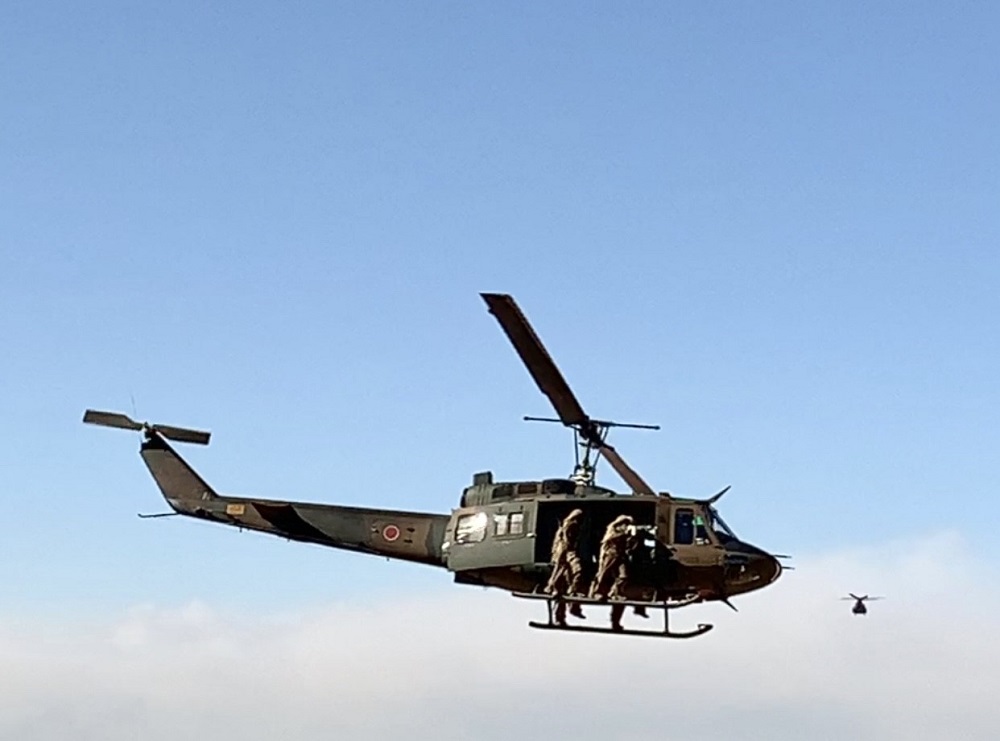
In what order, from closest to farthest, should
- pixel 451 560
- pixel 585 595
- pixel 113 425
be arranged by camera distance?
pixel 585 595 → pixel 451 560 → pixel 113 425

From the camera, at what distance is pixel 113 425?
177 feet

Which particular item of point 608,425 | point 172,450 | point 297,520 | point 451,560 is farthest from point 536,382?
point 172,450

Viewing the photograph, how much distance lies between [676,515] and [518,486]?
479 centimetres

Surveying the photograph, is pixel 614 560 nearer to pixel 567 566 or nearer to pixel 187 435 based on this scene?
pixel 567 566

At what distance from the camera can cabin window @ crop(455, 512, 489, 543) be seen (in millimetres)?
45156

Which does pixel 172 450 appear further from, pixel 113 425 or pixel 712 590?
pixel 712 590

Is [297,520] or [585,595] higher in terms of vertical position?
[297,520]

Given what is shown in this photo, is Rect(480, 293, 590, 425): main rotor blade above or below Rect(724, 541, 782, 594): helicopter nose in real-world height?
above

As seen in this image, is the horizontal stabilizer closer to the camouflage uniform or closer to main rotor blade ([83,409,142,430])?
main rotor blade ([83,409,142,430])

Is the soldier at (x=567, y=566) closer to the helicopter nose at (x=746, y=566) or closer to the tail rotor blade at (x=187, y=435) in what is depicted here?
the helicopter nose at (x=746, y=566)

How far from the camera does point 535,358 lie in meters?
42.0

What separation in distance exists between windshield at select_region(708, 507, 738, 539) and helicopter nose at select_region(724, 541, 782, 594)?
0.40 m

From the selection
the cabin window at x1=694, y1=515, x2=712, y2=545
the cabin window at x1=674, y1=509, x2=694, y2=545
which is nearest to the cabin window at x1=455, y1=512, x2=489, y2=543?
the cabin window at x1=674, y1=509, x2=694, y2=545

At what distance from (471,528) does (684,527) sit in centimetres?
634
